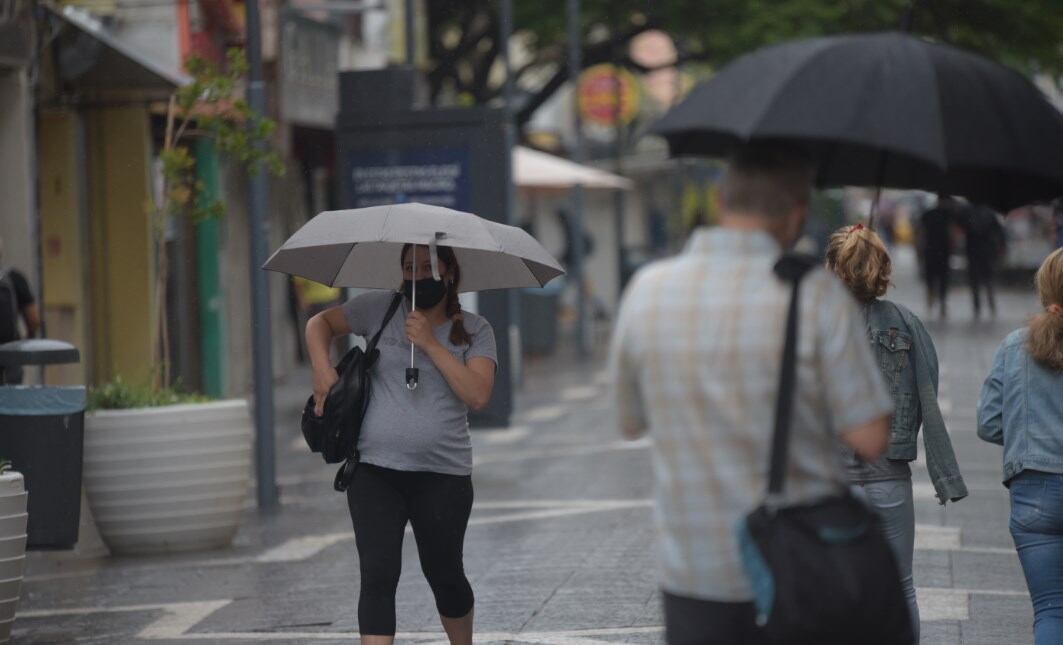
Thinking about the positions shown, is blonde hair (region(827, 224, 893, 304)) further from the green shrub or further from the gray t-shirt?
the green shrub

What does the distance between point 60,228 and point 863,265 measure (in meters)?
13.2

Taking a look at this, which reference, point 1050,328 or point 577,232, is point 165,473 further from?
point 577,232

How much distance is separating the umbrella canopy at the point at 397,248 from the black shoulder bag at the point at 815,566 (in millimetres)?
2528

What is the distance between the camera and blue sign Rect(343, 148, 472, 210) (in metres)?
14.8

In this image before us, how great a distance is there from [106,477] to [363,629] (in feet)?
15.4

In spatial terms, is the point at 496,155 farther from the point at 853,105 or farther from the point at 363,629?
the point at 853,105

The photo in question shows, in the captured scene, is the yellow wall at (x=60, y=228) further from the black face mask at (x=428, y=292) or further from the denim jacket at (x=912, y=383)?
the denim jacket at (x=912, y=383)

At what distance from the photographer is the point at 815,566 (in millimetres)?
3777

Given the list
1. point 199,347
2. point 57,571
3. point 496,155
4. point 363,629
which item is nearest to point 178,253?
point 199,347

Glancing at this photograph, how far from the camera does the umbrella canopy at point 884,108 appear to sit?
3.92 m

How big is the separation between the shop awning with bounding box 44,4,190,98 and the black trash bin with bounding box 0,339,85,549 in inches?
281

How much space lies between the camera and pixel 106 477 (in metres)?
10.5

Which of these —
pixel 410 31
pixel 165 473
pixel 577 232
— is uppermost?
pixel 410 31

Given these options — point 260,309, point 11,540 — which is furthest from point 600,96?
point 11,540
